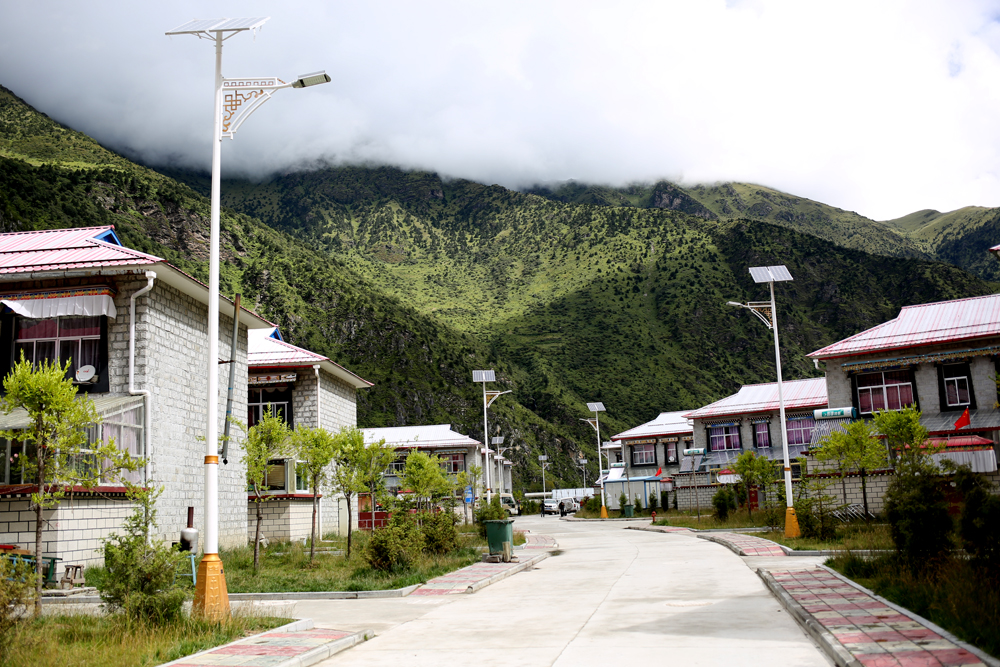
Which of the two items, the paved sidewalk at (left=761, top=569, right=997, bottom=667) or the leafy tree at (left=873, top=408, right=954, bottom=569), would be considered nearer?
the paved sidewalk at (left=761, top=569, right=997, bottom=667)

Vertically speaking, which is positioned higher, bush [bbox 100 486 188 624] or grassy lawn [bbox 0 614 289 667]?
bush [bbox 100 486 188 624]

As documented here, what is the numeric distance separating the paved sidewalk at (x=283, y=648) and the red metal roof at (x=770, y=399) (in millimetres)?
41845

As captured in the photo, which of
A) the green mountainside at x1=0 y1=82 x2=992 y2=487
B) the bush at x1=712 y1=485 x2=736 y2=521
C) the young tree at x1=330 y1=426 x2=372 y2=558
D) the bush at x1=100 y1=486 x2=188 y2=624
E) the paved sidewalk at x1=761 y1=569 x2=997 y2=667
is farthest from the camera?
the green mountainside at x1=0 y1=82 x2=992 y2=487

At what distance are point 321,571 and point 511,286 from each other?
10712cm

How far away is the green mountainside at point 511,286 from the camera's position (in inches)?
3297

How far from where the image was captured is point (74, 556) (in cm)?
1769

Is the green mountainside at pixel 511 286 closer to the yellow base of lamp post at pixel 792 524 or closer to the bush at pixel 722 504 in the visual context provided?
the bush at pixel 722 504

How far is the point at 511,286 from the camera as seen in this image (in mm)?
126375

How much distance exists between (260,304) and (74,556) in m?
65.6

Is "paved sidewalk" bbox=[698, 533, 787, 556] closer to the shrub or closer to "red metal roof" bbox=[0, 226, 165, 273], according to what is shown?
"red metal roof" bbox=[0, 226, 165, 273]

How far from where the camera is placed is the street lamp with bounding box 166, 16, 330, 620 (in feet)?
37.3

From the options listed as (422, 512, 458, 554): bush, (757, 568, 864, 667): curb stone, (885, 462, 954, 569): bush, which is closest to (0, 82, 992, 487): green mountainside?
(422, 512, 458, 554): bush

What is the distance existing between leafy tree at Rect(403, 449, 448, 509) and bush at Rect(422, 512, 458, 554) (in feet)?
24.0

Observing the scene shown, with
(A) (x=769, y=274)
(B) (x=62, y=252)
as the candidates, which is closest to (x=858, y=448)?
(A) (x=769, y=274)
